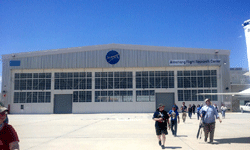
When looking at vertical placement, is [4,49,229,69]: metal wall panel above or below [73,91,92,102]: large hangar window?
above

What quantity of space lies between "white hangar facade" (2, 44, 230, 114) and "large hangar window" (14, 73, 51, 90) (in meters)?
0.15

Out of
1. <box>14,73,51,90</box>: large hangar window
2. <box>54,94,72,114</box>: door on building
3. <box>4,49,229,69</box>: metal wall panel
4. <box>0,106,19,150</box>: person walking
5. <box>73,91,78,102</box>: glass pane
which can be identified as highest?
<box>4,49,229,69</box>: metal wall panel

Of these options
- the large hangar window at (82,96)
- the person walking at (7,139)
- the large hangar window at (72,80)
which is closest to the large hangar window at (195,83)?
the large hangar window at (82,96)

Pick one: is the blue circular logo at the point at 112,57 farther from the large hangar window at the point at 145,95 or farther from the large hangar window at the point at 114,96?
Result: the large hangar window at the point at 145,95

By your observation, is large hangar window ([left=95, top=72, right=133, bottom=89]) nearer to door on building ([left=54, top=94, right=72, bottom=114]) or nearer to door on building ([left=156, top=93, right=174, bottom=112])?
door on building ([left=156, top=93, right=174, bottom=112])

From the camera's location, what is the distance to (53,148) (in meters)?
8.71

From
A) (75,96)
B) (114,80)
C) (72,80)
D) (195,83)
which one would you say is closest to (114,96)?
(114,80)

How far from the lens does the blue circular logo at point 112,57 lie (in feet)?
114

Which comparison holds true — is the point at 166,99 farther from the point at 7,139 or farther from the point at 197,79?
the point at 7,139

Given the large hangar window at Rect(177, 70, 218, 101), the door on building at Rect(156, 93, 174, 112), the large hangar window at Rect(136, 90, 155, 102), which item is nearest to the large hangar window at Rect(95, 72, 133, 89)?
the large hangar window at Rect(136, 90, 155, 102)

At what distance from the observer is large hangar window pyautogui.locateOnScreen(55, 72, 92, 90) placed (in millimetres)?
35562

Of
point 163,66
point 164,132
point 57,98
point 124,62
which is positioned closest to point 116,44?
point 124,62

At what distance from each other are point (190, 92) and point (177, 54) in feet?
20.2

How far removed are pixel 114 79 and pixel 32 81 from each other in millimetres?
13162
